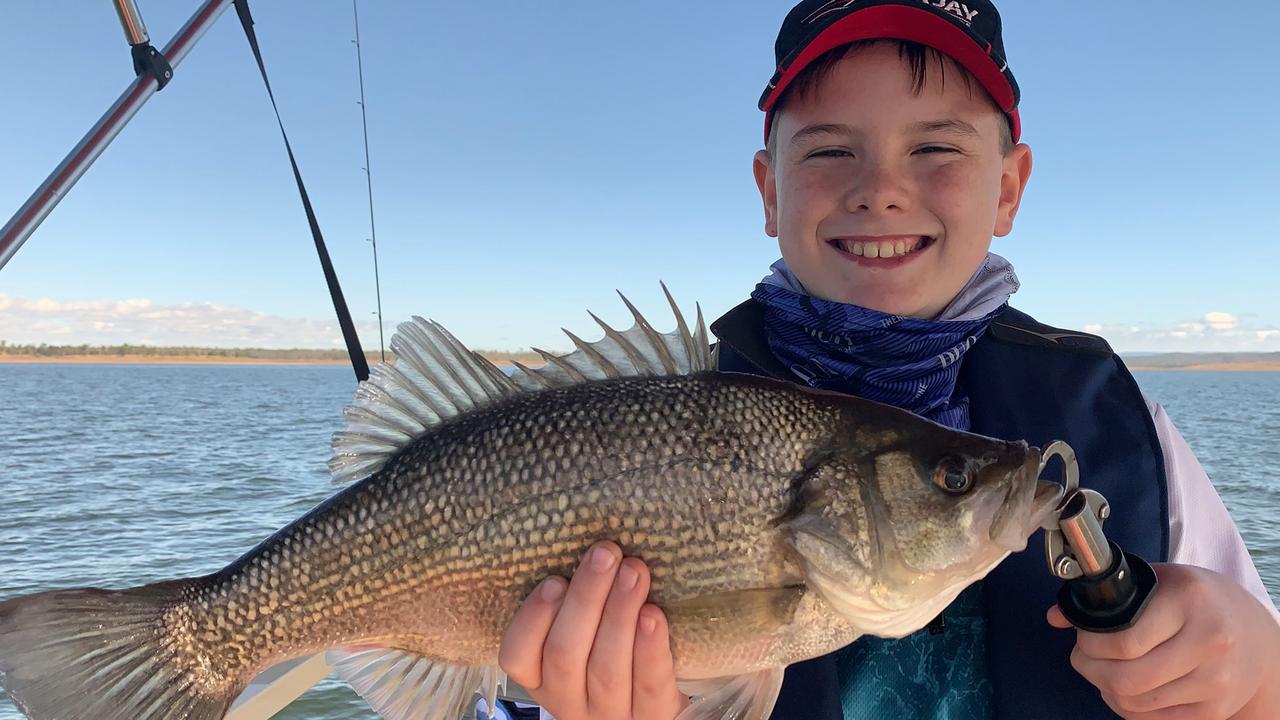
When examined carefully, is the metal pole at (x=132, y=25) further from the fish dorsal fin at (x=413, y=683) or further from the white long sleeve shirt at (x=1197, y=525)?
the white long sleeve shirt at (x=1197, y=525)

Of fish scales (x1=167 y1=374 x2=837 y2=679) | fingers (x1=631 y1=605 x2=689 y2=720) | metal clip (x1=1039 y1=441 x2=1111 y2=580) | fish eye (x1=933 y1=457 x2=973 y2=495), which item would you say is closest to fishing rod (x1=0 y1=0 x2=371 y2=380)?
fish scales (x1=167 y1=374 x2=837 y2=679)

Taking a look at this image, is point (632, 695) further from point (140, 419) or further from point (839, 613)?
point (140, 419)

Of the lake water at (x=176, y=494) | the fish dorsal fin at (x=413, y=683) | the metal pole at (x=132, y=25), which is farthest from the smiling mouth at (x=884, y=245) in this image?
the lake water at (x=176, y=494)

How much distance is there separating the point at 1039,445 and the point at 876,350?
600mm

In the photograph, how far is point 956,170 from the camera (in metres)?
2.29

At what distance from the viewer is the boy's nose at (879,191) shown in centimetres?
224

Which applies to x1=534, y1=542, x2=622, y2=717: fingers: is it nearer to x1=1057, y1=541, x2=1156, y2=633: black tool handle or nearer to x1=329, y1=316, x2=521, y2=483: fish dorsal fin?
x1=329, y1=316, x2=521, y2=483: fish dorsal fin

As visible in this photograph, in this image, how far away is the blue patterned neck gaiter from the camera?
7.60ft

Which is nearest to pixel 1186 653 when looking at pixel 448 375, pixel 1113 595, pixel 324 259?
pixel 1113 595

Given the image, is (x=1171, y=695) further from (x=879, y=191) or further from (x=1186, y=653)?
(x=879, y=191)

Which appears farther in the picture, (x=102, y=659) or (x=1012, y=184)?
(x=1012, y=184)

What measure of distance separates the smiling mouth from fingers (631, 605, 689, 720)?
50.8 inches

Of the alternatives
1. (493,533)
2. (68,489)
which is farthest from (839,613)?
(68,489)

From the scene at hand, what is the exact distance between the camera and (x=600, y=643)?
70.4 inches
